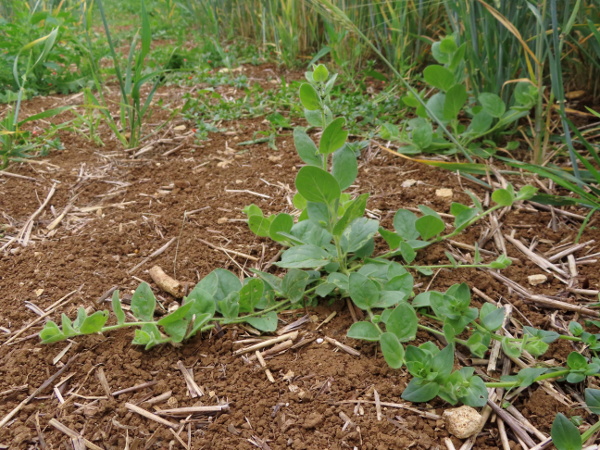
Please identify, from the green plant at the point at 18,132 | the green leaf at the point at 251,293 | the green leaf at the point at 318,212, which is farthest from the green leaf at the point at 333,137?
the green plant at the point at 18,132

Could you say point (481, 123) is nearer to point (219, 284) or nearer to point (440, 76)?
point (440, 76)

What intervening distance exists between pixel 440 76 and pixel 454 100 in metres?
0.10

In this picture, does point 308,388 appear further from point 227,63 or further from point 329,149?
point 227,63

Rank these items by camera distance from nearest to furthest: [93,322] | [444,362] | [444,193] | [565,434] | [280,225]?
[565,434] < [444,362] < [93,322] < [280,225] < [444,193]

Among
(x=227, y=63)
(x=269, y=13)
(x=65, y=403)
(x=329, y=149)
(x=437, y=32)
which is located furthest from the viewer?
(x=269, y=13)

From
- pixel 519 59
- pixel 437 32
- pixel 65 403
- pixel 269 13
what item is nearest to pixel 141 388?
pixel 65 403

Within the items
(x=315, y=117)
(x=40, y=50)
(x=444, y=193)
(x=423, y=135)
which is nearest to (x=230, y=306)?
(x=315, y=117)

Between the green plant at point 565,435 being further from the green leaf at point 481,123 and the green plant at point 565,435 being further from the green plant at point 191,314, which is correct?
the green leaf at point 481,123

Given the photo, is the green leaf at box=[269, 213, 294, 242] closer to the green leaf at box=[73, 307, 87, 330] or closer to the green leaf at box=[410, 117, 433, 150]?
the green leaf at box=[73, 307, 87, 330]

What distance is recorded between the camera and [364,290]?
3.65 ft

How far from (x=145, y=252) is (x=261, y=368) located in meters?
0.56

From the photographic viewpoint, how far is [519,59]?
182 cm

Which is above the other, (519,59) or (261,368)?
(519,59)

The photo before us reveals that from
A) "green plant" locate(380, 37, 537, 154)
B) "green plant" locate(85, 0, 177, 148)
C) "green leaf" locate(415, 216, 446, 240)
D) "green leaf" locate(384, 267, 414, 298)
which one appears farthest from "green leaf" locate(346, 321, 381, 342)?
"green plant" locate(85, 0, 177, 148)
